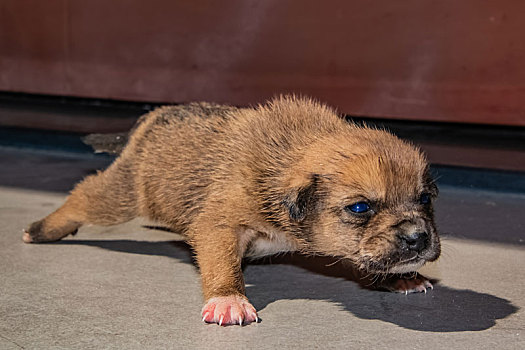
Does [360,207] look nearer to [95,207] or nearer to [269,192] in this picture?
[269,192]

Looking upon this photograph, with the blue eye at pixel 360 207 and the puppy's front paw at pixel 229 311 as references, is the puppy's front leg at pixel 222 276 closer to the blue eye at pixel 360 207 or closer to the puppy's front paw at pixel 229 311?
the puppy's front paw at pixel 229 311

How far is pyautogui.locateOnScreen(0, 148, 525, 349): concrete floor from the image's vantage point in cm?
340

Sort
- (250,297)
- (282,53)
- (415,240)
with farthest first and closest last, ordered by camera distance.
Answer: (282,53), (250,297), (415,240)

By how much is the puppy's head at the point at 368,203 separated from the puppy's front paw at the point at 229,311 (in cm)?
45

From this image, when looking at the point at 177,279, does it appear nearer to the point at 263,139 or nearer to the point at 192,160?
the point at 192,160

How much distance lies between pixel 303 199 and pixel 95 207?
1.52m

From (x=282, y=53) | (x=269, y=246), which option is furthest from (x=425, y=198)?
(x=282, y=53)

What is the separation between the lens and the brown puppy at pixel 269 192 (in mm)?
3521

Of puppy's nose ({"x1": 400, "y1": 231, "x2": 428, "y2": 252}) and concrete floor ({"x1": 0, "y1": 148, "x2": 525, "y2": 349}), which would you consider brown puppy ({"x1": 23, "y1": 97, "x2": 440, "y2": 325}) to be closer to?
puppy's nose ({"x1": 400, "y1": 231, "x2": 428, "y2": 252})

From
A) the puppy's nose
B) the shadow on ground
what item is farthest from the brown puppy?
the shadow on ground

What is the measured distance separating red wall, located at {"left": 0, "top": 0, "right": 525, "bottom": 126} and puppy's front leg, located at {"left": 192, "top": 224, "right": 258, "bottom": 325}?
17.2 ft

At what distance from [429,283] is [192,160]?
1437 mm

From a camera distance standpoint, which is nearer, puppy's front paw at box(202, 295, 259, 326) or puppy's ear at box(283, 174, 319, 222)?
puppy's front paw at box(202, 295, 259, 326)

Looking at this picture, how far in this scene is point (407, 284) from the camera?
414cm
